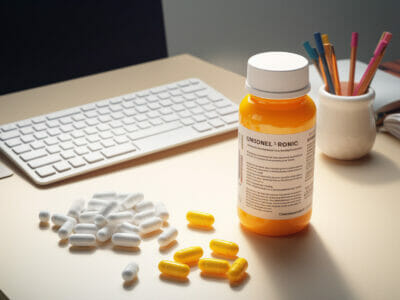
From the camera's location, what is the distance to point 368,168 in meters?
0.79

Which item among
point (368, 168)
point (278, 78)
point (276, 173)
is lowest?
point (368, 168)

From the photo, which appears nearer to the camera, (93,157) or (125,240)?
(125,240)

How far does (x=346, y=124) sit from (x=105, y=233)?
0.40 m

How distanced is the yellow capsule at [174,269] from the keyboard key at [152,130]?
1.13 ft

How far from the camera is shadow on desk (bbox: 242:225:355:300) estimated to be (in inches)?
21.4

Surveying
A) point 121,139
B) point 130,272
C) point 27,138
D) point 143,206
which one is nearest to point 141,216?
point 143,206

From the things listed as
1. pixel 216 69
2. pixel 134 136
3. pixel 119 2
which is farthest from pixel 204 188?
pixel 119 2

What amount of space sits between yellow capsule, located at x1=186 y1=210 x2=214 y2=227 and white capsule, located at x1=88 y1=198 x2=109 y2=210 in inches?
5.1

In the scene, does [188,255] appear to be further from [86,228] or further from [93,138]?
[93,138]

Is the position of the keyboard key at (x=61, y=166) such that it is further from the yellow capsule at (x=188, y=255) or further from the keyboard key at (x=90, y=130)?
the yellow capsule at (x=188, y=255)

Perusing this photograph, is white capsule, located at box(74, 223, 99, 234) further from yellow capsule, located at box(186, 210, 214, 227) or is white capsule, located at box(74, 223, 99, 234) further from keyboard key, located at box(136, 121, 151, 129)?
keyboard key, located at box(136, 121, 151, 129)

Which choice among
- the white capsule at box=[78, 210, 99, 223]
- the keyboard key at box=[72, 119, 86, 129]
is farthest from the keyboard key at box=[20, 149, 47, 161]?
the white capsule at box=[78, 210, 99, 223]

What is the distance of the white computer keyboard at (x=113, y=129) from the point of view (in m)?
0.82

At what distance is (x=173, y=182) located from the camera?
776mm
